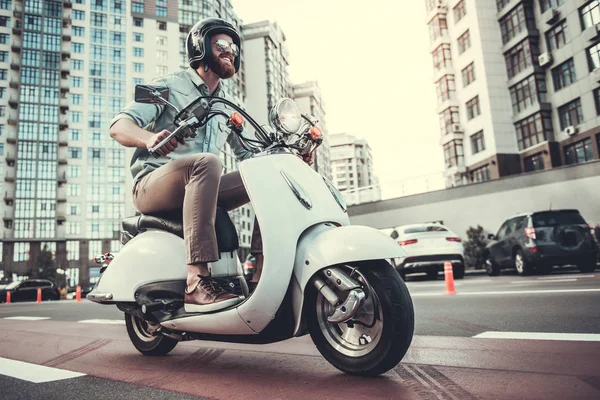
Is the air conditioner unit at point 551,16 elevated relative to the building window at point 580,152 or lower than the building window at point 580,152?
elevated

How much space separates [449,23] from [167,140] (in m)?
39.9

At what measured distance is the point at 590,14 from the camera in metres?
26.9

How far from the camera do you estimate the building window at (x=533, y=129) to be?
97.6 ft

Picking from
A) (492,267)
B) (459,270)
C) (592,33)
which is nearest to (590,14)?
(592,33)

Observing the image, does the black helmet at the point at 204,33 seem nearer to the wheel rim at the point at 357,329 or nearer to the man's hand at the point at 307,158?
the man's hand at the point at 307,158

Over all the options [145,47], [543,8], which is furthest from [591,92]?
[145,47]

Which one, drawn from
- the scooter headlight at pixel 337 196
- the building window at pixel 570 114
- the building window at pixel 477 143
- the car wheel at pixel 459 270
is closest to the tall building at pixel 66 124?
the building window at pixel 477 143

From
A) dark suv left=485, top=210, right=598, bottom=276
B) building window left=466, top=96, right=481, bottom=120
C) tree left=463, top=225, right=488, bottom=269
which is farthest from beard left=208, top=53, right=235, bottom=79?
building window left=466, top=96, right=481, bottom=120

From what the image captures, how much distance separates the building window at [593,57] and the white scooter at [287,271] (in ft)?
97.1

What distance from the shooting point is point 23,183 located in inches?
2234

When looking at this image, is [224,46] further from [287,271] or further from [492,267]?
[492,267]

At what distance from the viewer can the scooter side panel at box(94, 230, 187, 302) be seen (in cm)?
284

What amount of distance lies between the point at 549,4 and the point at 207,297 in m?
34.3

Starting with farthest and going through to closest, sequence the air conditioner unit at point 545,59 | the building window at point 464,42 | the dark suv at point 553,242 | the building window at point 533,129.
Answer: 1. the building window at point 464,42
2. the building window at point 533,129
3. the air conditioner unit at point 545,59
4. the dark suv at point 553,242
